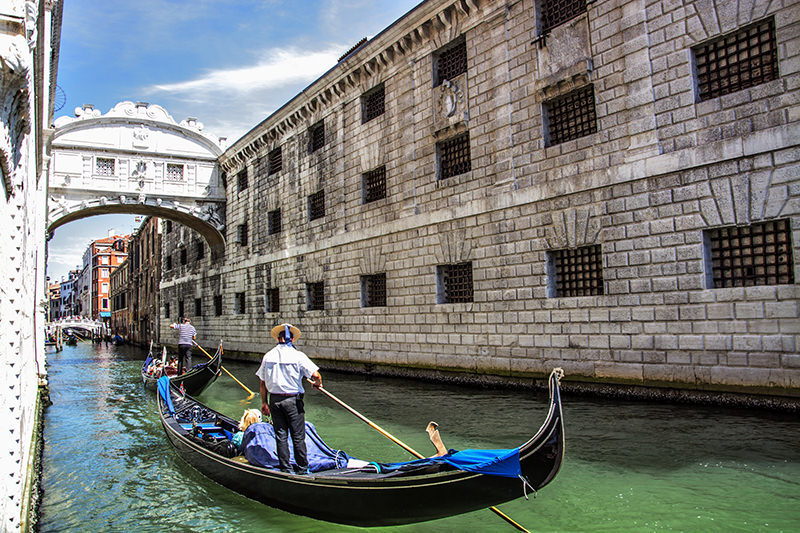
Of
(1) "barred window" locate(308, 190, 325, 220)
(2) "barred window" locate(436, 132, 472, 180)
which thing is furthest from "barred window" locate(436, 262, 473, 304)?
(1) "barred window" locate(308, 190, 325, 220)

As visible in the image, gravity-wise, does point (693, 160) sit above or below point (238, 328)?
above

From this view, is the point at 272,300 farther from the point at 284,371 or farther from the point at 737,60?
the point at 737,60

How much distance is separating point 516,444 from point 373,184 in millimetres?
9116

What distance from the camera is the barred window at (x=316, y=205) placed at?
16.2 meters

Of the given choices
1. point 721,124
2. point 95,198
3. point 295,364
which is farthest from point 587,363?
point 95,198

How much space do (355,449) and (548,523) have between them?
3051mm

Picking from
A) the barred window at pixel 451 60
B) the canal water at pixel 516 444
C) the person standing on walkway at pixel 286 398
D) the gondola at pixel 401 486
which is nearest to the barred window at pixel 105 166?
the canal water at pixel 516 444

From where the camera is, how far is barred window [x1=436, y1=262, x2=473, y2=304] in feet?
37.4

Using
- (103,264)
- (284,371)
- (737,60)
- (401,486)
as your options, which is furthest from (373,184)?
(103,264)

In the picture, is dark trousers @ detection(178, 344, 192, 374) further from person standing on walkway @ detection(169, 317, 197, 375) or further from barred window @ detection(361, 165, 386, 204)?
barred window @ detection(361, 165, 386, 204)

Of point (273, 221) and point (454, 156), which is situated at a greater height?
point (454, 156)

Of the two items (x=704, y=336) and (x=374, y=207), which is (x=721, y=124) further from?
(x=374, y=207)

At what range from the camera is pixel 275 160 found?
62.5ft

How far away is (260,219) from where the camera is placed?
19688mm
